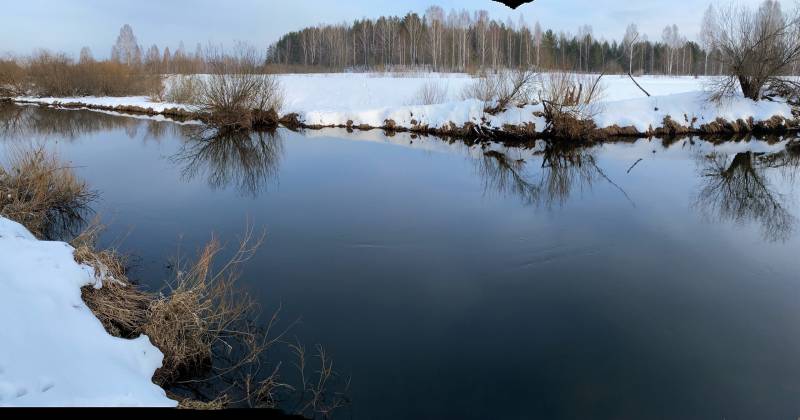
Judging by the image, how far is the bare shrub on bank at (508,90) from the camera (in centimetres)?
2108

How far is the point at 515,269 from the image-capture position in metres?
7.45

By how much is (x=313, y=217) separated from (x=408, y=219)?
1.70 meters

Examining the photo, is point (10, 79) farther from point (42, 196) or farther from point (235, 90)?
point (42, 196)

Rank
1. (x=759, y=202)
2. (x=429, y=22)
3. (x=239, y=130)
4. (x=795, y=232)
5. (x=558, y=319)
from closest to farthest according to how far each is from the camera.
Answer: (x=558, y=319) < (x=795, y=232) < (x=759, y=202) < (x=239, y=130) < (x=429, y=22)

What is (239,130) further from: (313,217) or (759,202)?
(759,202)

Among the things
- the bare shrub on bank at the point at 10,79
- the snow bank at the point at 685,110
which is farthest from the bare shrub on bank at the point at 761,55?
the bare shrub on bank at the point at 10,79

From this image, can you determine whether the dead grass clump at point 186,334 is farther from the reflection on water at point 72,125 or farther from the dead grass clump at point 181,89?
the dead grass clump at point 181,89

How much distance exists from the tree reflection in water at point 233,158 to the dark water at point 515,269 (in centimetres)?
16

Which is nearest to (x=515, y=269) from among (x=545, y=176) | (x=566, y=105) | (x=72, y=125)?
(x=545, y=176)

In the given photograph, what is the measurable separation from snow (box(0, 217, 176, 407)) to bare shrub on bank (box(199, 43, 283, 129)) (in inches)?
774

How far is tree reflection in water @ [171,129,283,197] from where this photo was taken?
1360 cm

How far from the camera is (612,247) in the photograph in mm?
8383

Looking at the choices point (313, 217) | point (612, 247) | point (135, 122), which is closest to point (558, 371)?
point (612, 247)

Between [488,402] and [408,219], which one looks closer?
[488,402]
